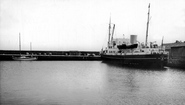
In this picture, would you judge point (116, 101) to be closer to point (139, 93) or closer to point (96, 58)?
point (139, 93)

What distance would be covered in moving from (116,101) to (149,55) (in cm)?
3365

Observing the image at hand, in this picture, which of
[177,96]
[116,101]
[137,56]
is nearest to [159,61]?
[137,56]

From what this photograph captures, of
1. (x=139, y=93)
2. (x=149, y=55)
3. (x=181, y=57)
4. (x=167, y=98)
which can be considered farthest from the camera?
(x=149, y=55)

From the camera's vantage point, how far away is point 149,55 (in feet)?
147

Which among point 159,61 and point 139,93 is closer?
point 139,93

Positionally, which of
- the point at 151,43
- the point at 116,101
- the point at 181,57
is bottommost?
the point at 116,101

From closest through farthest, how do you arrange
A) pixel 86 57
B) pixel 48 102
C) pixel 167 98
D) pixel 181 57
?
pixel 48 102 → pixel 167 98 → pixel 181 57 → pixel 86 57

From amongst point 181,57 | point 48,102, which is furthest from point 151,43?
point 48,102

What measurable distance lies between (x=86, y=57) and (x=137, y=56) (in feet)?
106

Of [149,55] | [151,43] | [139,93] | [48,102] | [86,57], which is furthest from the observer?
[86,57]

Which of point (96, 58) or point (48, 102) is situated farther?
point (96, 58)

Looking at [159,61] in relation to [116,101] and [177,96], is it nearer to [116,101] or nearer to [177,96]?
[177,96]

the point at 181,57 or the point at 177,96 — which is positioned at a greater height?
the point at 181,57

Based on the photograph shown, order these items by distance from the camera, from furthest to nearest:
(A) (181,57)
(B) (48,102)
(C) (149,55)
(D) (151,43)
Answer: (D) (151,43) → (C) (149,55) → (A) (181,57) → (B) (48,102)
